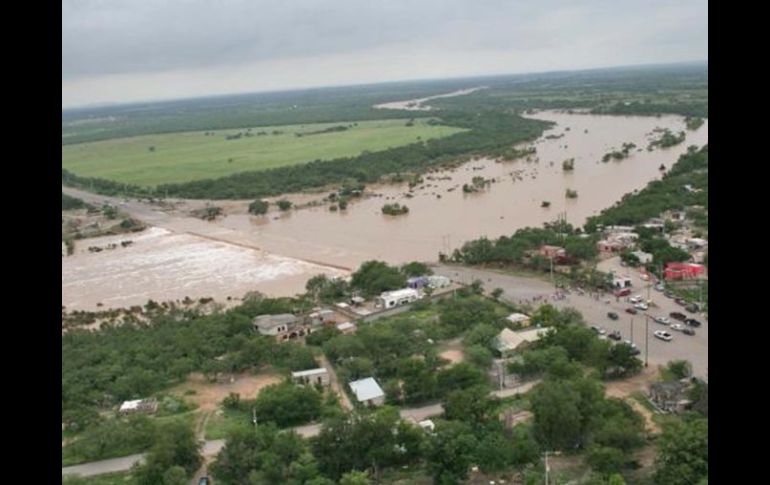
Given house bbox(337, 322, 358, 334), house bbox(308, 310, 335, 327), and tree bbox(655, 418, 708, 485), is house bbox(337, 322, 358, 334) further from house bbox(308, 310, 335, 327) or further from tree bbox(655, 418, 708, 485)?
tree bbox(655, 418, 708, 485)

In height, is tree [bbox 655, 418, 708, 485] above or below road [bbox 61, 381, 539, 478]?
above

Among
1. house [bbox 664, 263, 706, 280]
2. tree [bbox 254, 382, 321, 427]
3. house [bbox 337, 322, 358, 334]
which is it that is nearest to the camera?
tree [bbox 254, 382, 321, 427]

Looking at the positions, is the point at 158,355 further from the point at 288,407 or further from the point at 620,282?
the point at 620,282

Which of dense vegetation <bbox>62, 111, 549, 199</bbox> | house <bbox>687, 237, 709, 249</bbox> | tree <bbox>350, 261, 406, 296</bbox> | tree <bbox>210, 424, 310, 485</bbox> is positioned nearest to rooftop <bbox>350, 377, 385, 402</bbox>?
tree <bbox>210, 424, 310, 485</bbox>

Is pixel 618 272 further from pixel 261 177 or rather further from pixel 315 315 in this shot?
pixel 261 177

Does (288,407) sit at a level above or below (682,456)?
below

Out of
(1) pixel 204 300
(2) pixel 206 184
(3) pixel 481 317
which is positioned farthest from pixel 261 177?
(3) pixel 481 317

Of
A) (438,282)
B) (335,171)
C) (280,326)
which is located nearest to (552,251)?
(438,282)

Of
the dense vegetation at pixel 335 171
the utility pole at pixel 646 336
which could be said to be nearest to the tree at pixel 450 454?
the utility pole at pixel 646 336
